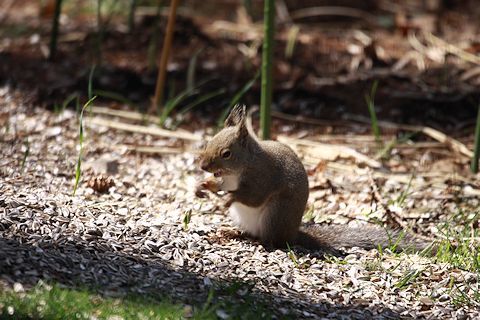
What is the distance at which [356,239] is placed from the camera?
5023mm

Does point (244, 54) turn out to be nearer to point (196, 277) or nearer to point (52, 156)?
point (52, 156)

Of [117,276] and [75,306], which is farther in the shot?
[117,276]

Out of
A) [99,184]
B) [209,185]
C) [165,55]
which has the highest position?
[165,55]

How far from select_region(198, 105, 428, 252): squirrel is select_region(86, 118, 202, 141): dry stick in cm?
166

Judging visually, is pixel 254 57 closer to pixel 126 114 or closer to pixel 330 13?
pixel 126 114

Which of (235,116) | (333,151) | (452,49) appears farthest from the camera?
(452,49)

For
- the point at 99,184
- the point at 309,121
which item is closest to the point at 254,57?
the point at 309,121

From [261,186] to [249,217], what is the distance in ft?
0.67

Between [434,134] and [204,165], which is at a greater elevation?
[204,165]

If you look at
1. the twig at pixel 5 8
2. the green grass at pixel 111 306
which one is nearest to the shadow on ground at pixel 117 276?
the green grass at pixel 111 306

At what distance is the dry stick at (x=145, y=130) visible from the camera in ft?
21.7

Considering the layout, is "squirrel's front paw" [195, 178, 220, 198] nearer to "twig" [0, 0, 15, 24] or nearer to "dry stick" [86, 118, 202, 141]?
"dry stick" [86, 118, 202, 141]

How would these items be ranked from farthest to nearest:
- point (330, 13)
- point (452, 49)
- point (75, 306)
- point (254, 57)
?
point (330, 13) < point (452, 49) < point (254, 57) < point (75, 306)

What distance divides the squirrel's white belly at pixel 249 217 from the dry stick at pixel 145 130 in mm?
1702
